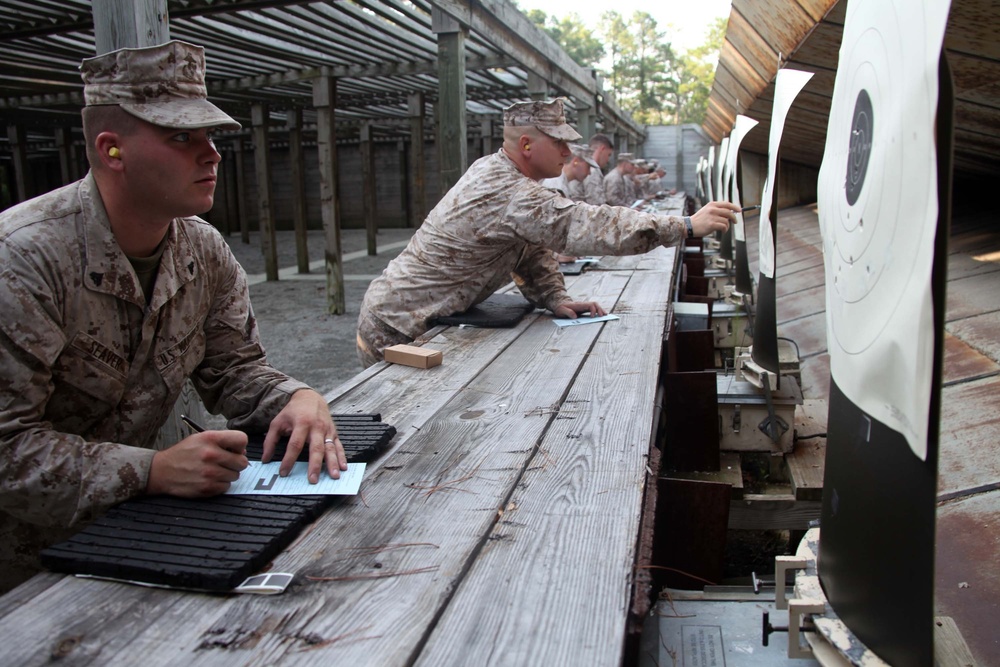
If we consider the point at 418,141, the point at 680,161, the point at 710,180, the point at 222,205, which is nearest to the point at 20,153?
the point at 418,141

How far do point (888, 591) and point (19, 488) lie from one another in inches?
60.0

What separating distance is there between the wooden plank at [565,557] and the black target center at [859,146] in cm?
73

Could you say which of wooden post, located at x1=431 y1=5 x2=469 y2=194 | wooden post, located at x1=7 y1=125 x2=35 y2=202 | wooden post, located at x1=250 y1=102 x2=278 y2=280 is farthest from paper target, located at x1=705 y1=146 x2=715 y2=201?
wooden post, located at x1=7 y1=125 x2=35 y2=202

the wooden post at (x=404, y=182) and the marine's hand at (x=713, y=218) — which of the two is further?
the wooden post at (x=404, y=182)

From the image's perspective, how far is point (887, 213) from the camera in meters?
1.24

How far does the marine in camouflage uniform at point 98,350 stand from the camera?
5.22 ft

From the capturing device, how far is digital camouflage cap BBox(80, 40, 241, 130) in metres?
1.73

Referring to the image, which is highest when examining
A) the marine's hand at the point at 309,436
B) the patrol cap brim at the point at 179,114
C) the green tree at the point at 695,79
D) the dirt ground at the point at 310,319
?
the green tree at the point at 695,79

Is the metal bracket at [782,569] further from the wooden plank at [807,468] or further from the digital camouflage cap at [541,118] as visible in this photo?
the digital camouflage cap at [541,118]

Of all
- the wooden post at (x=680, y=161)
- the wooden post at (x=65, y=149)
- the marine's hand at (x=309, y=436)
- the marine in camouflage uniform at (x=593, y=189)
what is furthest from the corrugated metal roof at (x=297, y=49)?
the wooden post at (x=680, y=161)

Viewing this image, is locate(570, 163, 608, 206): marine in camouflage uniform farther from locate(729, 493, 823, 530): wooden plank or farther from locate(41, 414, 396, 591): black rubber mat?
locate(41, 414, 396, 591): black rubber mat

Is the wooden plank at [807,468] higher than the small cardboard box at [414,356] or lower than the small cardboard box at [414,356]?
lower

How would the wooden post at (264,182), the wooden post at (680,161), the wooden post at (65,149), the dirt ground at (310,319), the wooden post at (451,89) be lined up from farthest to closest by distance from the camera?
1. the wooden post at (680,161)
2. the wooden post at (65,149)
3. the wooden post at (264,182)
4. the dirt ground at (310,319)
5. the wooden post at (451,89)

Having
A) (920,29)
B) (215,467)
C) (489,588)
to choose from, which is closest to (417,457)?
(215,467)
